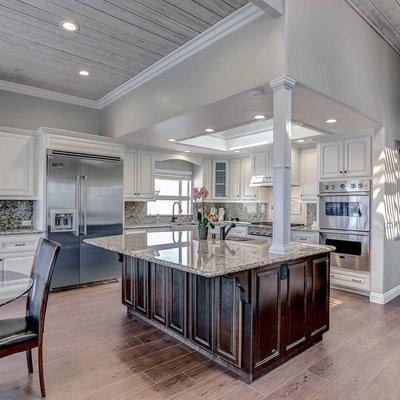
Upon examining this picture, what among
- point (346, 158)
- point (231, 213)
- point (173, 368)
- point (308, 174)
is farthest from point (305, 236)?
point (173, 368)

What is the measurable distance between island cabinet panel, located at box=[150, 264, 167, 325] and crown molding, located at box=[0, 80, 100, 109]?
11.3ft

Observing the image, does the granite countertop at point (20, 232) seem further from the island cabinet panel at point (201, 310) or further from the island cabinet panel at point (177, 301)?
the island cabinet panel at point (201, 310)

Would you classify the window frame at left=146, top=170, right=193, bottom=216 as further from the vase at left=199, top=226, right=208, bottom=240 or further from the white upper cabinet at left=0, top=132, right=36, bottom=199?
the vase at left=199, top=226, right=208, bottom=240

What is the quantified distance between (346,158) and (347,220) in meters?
0.92

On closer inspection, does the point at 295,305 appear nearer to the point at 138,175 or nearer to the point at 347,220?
the point at 347,220

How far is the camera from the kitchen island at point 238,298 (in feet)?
7.39

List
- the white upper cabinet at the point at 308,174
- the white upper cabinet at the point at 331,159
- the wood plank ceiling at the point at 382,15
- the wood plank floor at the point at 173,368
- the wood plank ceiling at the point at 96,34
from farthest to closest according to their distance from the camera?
1. the white upper cabinet at the point at 308,174
2. the white upper cabinet at the point at 331,159
3. the wood plank ceiling at the point at 382,15
4. the wood plank ceiling at the point at 96,34
5. the wood plank floor at the point at 173,368

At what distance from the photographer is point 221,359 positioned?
8.14 ft

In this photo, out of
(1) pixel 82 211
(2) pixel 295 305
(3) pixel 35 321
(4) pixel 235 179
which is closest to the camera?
(3) pixel 35 321

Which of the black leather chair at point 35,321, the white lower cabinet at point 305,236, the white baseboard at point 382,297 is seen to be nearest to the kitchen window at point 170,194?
the white lower cabinet at point 305,236

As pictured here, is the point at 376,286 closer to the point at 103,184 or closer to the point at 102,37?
the point at 103,184

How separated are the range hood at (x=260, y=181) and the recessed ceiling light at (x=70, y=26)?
405 cm

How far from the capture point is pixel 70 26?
10.1 feet

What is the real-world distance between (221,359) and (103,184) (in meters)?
3.31
